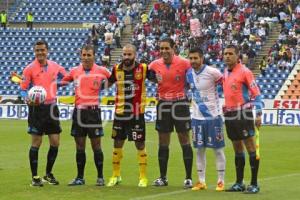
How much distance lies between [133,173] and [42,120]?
9.48 feet

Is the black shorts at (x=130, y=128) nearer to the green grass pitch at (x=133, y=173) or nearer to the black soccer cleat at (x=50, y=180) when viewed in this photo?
the green grass pitch at (x=133, y=173)

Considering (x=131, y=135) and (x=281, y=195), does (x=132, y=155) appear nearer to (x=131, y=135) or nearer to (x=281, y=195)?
(x=131, y=135)

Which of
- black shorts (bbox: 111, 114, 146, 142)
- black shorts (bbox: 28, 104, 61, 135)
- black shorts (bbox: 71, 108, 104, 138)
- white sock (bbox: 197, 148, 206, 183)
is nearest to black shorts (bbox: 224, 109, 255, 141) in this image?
white sock (bbox: 197, 148, 206, 183)

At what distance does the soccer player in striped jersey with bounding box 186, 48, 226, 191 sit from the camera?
13.1 meters

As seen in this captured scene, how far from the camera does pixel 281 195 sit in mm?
12438

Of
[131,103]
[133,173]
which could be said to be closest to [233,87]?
[131,103]

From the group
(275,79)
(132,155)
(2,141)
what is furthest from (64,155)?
(275,79)

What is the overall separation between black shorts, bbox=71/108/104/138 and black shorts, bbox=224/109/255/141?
225cm

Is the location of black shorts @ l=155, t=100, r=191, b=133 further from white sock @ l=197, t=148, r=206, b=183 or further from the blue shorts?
white sock @ l=197, t=148, r=206, b=183

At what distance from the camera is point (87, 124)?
13.7 metres

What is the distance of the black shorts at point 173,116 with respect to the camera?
44.9 ft

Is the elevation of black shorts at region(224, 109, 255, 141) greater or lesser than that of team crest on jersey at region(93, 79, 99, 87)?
lesser

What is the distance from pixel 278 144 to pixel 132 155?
5.90 metres

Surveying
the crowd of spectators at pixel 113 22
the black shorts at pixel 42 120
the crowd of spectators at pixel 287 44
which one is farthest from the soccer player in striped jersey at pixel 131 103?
the crowd of spectators at pixel 113 22
